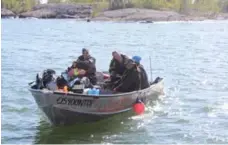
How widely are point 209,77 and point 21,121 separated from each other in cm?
1101

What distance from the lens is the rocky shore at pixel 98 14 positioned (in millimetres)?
109312

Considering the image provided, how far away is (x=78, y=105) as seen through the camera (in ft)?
41.8

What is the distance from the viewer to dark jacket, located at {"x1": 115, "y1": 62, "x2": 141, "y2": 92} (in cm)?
1414

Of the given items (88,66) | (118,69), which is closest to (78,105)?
(88,66)

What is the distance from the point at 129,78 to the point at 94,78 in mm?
1183

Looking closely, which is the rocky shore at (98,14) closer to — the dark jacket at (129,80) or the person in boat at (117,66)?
the person in boat at (117,66)

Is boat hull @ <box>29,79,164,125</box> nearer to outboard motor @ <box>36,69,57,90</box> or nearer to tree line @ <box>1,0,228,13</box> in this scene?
outboard motor @ <box>36,69,57,90</box>

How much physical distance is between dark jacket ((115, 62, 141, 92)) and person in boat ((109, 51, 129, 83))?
Answer: 412 mm

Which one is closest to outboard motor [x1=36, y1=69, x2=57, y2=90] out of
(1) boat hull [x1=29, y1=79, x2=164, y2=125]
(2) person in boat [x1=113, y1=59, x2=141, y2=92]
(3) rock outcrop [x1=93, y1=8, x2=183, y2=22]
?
(1) boat hull [x1=29, y1=79, x2=164, y2=125]

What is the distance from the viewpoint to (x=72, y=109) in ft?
41.8

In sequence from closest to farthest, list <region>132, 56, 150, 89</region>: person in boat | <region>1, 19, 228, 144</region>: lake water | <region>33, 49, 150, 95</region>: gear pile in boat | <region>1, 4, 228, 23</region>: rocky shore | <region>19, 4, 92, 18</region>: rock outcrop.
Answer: <region>1, 19, 228, 144</region>: lake water → <region>33, 49, 150, 95</region>: gear pile in boat → <region>132, 56, 150, 89</region>: person in boat → <region>1, 4, 228, 23</region>: rocky shore → <region>19, 4, 92, 18</region>: rock outcrop

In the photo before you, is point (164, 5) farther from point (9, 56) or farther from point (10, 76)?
point (10, 76)

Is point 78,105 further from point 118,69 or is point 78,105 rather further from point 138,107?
point 118,69

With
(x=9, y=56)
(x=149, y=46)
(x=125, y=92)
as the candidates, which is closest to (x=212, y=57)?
(x=149, y=46)
